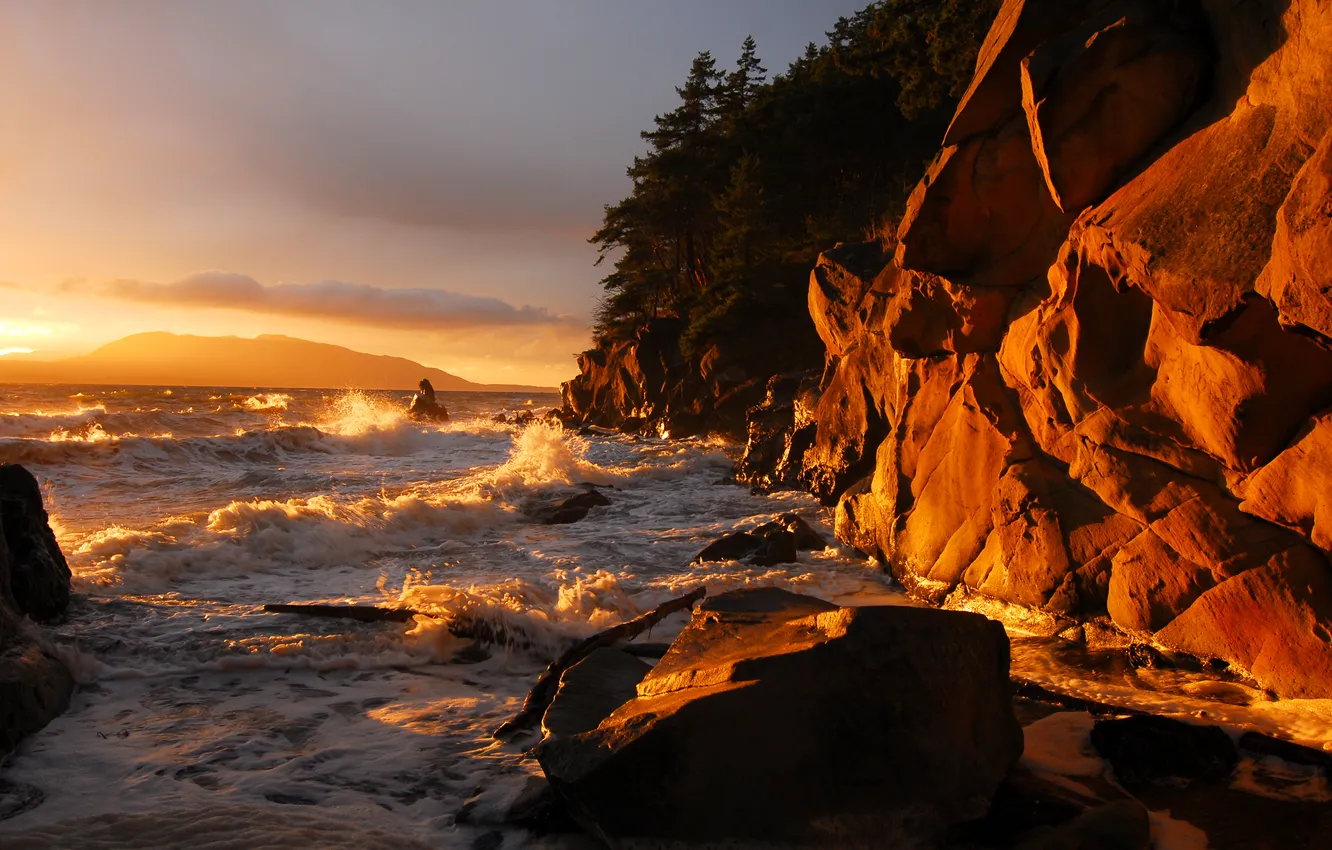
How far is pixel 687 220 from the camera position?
35.5 m

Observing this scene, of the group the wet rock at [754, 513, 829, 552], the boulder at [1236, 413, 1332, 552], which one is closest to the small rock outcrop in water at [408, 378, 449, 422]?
the wet rock at [754, 513, 829, 552]

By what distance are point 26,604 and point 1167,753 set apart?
9.70 metres

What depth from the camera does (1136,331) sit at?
6234 mm

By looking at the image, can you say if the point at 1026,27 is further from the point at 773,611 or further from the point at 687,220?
the point at 687,220

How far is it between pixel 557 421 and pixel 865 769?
123 feet

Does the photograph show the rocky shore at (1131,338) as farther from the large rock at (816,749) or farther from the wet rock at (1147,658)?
the large rock at (816,749)

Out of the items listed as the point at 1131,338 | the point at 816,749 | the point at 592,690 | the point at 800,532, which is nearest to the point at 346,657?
the point at 592,690

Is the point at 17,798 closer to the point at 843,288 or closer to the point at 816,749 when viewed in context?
the point at 816,749

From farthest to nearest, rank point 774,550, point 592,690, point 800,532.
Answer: point 800,532 → point 774,550 → point 592,690

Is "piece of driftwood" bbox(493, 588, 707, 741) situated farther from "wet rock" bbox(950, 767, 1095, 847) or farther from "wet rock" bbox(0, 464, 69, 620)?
"wet rock" bbox(0, 464, 69, 620)

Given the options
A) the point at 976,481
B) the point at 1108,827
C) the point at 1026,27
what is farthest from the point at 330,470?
the point at 1108,827

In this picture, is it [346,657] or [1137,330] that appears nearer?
[1137,330]

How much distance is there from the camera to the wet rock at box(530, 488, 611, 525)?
14.5 metres

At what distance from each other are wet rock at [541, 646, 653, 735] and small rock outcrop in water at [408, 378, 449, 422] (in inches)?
1638
